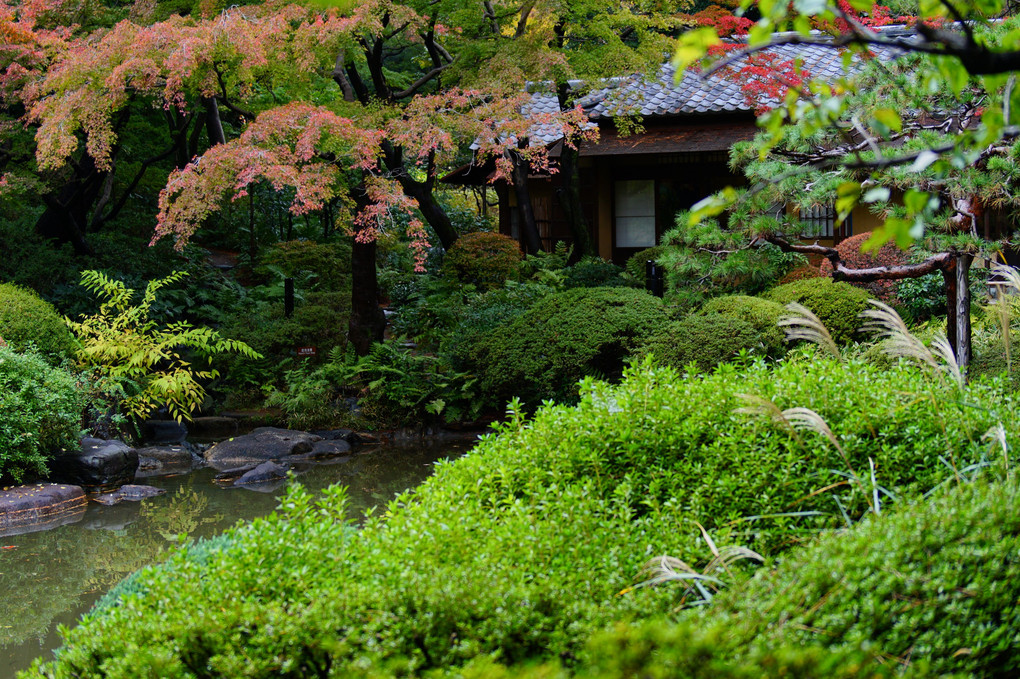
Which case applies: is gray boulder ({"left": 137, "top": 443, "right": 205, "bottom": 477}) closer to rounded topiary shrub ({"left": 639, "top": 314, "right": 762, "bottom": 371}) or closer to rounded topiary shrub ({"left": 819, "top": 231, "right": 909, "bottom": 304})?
rounded topiary shrub ({"left": 639, "top": 314, "right": 762, "bottom": 371})

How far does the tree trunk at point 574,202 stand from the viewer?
609 inches

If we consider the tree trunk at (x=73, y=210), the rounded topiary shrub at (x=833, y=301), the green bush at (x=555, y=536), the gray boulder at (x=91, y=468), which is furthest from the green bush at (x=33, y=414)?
the rounded topiary shrub at (x=833, y=301)

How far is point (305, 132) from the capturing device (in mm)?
9391

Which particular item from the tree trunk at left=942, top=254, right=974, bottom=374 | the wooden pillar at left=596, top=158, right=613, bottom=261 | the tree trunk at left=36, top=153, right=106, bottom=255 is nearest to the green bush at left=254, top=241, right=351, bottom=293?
the tree trunk at left=36, top=153, right=106, bottom=255

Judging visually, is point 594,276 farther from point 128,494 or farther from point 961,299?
point 128,494

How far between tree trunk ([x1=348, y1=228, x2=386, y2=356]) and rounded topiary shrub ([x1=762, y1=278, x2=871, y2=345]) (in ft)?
19.3

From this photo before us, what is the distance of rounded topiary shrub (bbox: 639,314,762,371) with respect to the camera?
352 inches

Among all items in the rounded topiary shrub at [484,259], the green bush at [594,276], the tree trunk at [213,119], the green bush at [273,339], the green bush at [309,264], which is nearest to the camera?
the green bush at [273,339]

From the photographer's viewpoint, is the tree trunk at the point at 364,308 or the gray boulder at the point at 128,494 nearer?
the gray boulder at the point at 128,494

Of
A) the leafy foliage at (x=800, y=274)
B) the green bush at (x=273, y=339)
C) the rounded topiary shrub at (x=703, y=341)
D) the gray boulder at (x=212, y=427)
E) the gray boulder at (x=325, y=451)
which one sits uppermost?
the leafy foliage at (x=800, y=274)

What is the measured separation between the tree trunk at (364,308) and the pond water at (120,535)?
8.84ft

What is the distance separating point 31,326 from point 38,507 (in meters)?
2.48

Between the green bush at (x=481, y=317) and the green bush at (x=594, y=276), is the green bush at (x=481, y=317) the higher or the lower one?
the lower one

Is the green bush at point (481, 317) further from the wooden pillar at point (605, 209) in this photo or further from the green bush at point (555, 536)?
the green bush at point (555, 536)
